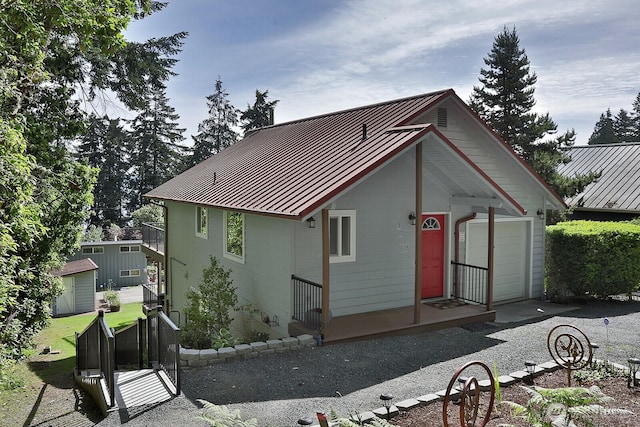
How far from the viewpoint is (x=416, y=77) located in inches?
722

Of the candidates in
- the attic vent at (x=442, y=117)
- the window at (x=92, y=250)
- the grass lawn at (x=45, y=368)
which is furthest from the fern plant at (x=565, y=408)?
the window at (x=92, y=250)

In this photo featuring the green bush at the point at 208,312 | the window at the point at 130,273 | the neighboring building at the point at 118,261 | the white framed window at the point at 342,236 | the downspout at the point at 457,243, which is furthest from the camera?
the window at the point at 130,273

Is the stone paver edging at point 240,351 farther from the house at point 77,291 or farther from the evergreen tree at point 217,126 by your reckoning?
the evergreen tree at point 217,126

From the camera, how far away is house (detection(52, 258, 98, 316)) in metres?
27.0

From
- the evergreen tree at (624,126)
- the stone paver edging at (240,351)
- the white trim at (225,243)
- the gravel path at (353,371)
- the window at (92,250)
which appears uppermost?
the evergreen tree at (624,126)

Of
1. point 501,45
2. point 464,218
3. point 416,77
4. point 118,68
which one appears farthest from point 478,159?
point 501,45

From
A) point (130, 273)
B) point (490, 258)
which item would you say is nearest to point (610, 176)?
point (490, 258)

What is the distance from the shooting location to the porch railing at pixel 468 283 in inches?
482

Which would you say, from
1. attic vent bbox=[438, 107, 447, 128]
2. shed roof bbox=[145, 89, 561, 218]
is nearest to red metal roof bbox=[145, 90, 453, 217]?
shed roof bbox=[145, 89, 561, 218]

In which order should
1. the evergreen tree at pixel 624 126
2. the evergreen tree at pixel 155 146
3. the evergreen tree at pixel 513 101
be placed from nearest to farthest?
the evergreen tree at pixel 513 101, the evergreen tree at pixel 155 146, the evergreen tree at pixel 624 126

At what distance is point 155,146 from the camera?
158ft

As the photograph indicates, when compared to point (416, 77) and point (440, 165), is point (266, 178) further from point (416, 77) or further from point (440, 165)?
point (416, 77)

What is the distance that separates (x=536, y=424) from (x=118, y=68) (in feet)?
55.7

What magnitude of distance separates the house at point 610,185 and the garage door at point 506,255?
30.4 ft
